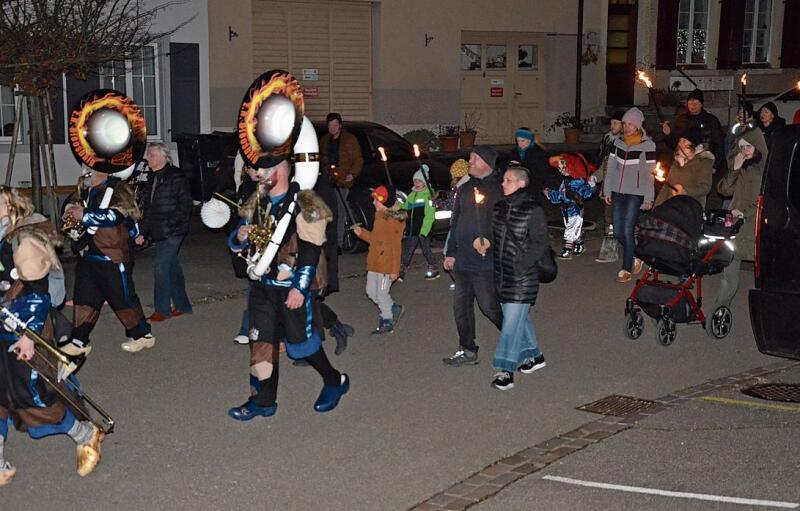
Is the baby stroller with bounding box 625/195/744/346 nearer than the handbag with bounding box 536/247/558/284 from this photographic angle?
No

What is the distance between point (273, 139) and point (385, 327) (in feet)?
10.0

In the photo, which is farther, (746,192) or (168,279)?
(168,279)

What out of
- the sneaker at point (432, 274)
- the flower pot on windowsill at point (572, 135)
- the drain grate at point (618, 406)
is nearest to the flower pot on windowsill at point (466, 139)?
the flower pot on windowsill at point (572, 135)

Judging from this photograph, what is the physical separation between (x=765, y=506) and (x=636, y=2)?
80.8ft

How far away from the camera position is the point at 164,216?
10.4 metres

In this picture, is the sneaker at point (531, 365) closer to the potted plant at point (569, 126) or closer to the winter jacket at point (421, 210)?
the winter jacket at point (421, 210)

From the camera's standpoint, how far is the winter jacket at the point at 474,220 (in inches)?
344

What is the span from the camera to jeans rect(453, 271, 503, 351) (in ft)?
28.9

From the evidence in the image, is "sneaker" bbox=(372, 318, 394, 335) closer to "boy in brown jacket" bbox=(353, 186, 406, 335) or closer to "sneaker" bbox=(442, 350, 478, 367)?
"boy in brown jacket" bbox=(353, 186, 406, 335)

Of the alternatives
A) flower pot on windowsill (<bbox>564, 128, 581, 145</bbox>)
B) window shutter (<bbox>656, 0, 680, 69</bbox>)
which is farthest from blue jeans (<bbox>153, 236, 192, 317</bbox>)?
window shutter (<bbox>656, 0, 680, 69</bbox>)

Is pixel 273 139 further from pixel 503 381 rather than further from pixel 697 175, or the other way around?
pixel 697 175

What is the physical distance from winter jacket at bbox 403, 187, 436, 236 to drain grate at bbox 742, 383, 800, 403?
3.71 metres

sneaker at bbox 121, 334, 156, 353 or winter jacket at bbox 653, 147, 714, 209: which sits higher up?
winter jacket at bbox 653, 147, 714, 209

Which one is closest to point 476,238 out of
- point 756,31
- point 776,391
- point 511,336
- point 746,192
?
point 511,336
